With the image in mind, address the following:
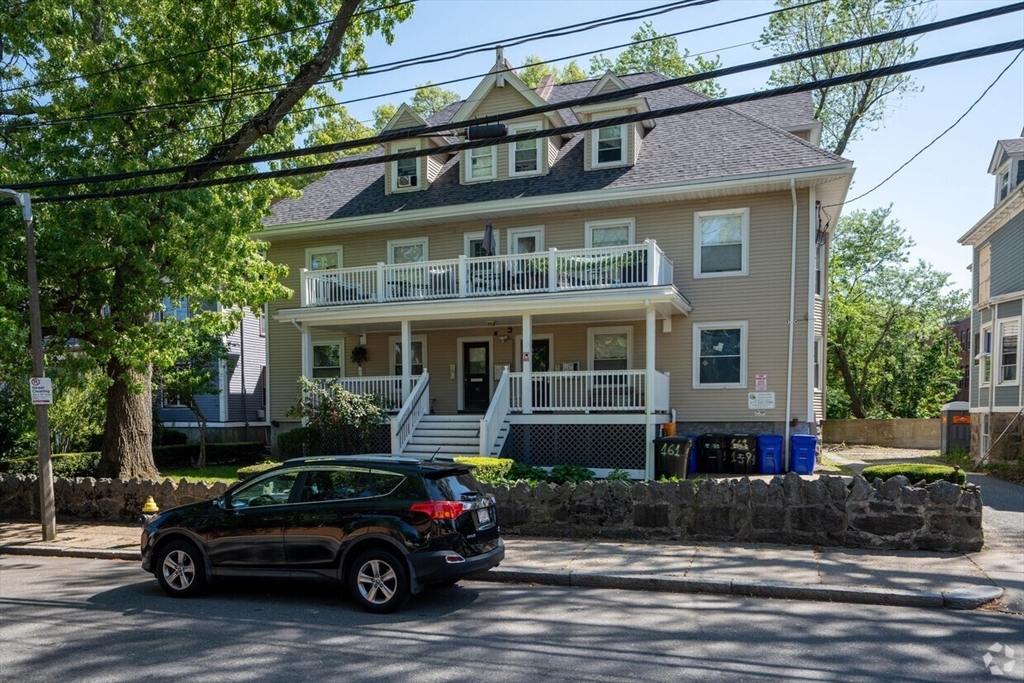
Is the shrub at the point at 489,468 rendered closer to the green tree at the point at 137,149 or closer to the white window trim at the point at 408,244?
the green tree at the point at 137,149

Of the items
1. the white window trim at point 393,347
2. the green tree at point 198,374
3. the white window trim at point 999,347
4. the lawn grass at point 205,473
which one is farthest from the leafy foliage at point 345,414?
the white window trim at point 999,347

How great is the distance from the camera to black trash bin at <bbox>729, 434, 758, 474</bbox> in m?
16.3

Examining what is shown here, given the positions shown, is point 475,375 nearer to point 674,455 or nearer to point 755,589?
point 674,455

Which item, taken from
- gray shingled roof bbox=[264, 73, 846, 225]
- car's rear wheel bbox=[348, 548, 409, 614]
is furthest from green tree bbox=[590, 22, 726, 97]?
car's rear wheel bbox=[348, 548, 409, 614]

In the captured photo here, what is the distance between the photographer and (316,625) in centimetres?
661

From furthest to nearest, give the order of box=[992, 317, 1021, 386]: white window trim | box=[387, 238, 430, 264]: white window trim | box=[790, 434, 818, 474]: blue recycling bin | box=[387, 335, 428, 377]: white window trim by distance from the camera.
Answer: box=[387, 335, 428, 377]: white window trim → box=[387, 238, 430, 264]: white window trim → box=[992, 317, 1021, 386]: white window trim → box=[790, 434, 818, 474]: blue recycling bin

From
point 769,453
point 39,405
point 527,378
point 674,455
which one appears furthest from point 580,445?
point 39,405

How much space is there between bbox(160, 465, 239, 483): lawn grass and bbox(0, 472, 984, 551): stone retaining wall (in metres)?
9.48

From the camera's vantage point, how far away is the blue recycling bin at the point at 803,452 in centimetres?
1617

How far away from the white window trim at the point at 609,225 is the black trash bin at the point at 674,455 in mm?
5492

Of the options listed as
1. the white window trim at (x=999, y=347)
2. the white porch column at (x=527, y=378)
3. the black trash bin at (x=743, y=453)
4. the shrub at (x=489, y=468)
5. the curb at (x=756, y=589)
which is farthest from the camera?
the white window trim at (x=999, y=347)

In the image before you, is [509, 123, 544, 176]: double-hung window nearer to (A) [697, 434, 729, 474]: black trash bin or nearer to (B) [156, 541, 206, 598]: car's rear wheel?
(A) [697, 434, 729, 474]: black trash bin

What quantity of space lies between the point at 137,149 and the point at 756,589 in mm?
13790

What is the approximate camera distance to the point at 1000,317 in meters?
20.8
